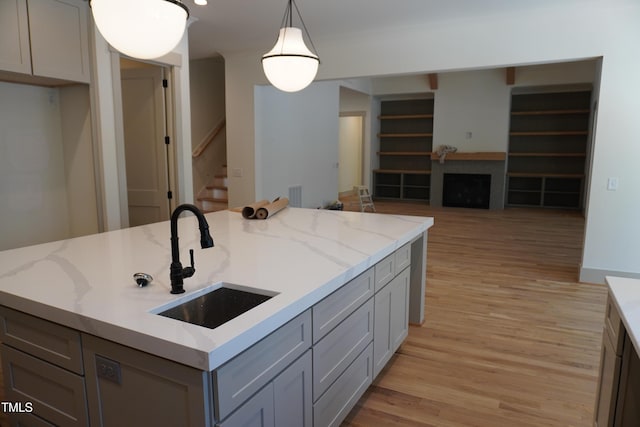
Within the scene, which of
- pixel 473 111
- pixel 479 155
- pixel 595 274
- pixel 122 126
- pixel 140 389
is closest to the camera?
pixel 140 389

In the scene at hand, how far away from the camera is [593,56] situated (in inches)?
159

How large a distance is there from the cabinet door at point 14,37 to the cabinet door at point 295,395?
2850 millimetres

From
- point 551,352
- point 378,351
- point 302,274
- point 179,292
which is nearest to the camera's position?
point 179,292

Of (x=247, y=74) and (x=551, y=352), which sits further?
(x=247, y=74)

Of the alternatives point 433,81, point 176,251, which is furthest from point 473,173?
point 176,251

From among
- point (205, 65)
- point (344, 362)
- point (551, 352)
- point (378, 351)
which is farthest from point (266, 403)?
point (205, 65)

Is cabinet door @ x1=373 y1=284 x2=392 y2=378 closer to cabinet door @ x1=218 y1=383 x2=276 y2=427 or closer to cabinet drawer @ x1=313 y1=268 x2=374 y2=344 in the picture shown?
cabinet drawer @ x1=313 y1=268 x2=374 y2=344

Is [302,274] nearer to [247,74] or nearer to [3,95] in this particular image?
[3,95]

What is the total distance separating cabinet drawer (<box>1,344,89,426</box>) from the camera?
1350 millimetres

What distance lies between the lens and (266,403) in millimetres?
1298

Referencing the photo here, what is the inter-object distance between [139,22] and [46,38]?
208 cm

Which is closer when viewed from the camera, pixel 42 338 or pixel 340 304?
pixel 42 338

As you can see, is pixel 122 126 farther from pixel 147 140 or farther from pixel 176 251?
pixel 176 251

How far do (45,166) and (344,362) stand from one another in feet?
10.3
